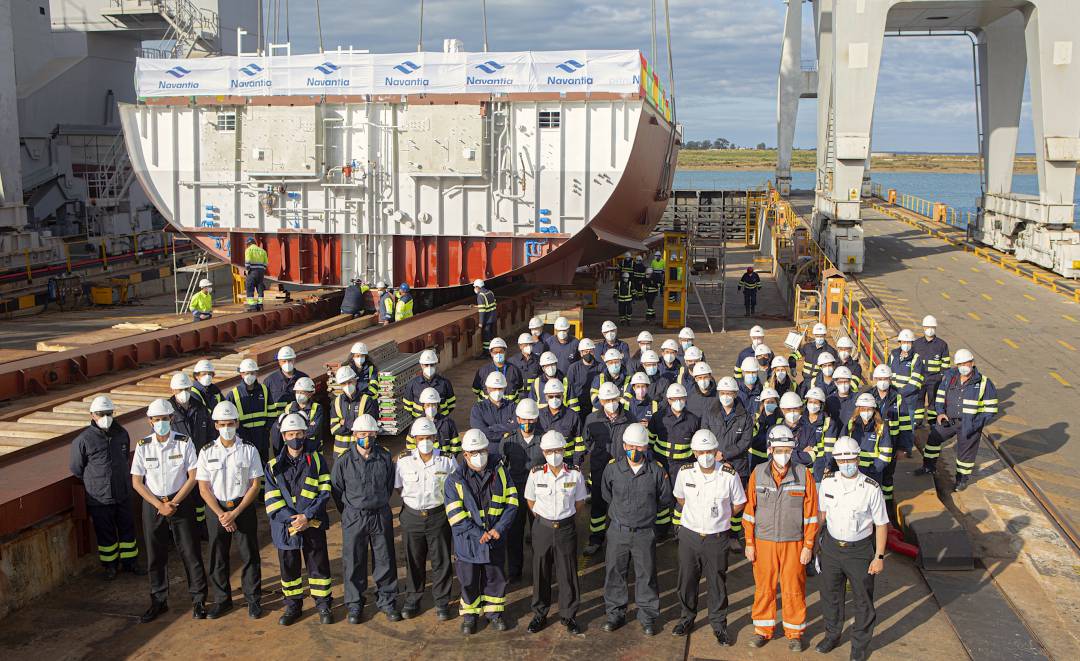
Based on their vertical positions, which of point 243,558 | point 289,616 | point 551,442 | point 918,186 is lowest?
point 289,616

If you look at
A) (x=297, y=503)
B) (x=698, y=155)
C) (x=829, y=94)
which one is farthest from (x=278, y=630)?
(x=698, y=155)

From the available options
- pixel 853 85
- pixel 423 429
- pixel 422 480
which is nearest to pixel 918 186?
pixel 853 85

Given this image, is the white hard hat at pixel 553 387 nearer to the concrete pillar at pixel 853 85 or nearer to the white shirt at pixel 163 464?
the white shirt at pixel 163 464

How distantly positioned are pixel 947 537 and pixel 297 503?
5.85m

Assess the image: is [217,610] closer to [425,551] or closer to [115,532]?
[115,532]

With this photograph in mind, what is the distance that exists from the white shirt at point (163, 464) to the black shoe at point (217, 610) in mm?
948

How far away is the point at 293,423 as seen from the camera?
7062 millimetres

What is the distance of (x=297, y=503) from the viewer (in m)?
7.04

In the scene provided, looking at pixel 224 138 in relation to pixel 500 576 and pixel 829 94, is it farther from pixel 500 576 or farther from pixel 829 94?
pixel 829 94

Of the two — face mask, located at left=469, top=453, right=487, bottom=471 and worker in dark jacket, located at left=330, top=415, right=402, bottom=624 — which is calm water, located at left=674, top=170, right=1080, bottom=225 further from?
worker in dark jacket, located at left=330, top=415, right=402, bottom=624

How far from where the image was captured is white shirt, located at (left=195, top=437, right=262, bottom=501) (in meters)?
7.06

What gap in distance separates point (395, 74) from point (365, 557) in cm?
1328

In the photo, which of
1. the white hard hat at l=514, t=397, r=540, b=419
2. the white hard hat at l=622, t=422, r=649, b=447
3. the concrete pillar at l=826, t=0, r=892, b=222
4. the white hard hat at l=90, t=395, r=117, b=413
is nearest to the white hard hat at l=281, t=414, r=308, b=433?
the white hard hat at l=90, t=395, r=117, b=413

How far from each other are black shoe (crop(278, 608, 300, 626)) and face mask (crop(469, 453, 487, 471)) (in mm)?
1823
